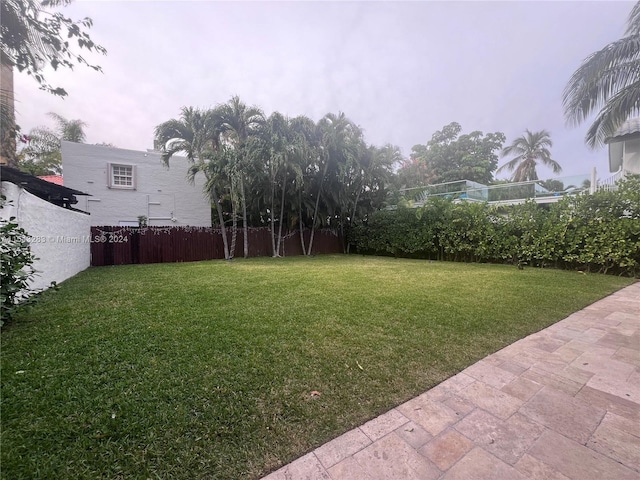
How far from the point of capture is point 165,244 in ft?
33.1

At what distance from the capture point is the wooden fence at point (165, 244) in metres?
9.05

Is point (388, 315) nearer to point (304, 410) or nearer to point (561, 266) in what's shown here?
point (304, 410)

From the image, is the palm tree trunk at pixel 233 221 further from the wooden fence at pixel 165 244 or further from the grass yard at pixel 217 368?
the grass yard at pixel 217 368

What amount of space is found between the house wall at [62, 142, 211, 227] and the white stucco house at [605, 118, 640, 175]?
16.9 metres

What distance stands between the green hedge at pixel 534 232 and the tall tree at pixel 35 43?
1068cm

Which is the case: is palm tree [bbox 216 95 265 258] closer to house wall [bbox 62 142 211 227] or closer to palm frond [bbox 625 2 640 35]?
house wall [bbox 62 142 211 227]

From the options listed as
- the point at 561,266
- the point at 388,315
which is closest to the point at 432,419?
the point at 388,315

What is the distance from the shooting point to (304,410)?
1.77m

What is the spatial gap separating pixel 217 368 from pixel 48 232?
16.7 ft

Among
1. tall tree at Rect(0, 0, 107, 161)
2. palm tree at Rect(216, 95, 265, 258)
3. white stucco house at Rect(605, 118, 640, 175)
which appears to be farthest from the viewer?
white stucco house at Rect(605, 118, 640, 175)

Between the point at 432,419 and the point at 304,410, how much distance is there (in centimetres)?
83

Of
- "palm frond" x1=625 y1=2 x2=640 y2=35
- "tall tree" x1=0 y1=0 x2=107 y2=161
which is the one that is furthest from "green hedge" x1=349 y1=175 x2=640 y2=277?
"tall tree" x1=0 y1=0 x2=107 y2=161

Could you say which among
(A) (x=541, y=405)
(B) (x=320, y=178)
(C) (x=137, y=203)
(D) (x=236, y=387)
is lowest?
(A) (x=541, y=405)

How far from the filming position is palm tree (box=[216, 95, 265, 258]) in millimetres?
9586
